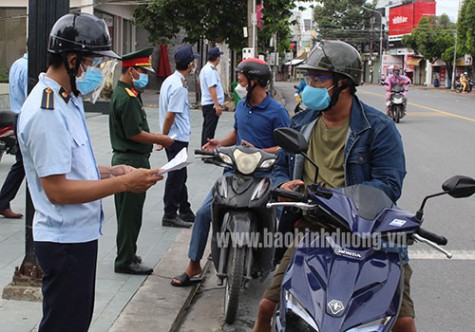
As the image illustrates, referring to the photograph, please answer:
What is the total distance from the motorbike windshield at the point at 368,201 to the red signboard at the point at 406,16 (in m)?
71.4

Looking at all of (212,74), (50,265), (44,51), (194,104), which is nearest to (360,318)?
(50,265)

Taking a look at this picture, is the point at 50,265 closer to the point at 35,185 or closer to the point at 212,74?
the point at 35,185

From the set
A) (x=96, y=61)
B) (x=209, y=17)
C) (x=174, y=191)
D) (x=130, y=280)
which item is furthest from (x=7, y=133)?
(x=209, y=17)

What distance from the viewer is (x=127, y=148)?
17.5 feet

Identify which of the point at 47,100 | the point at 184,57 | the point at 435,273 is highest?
the point at 184,57

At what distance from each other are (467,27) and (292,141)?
Answer: 145 feet

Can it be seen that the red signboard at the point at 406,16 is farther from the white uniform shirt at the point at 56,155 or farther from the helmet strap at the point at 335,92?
the white uniform shirt at the point at 56,155

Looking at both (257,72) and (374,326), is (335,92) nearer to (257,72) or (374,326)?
(374,326)

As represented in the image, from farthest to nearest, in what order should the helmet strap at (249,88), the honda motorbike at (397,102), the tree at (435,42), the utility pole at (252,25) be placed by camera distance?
the tree at (435,42), the honda motorbike at (397,102), the utility pole at (252,25), the helmet strap at (249,88)

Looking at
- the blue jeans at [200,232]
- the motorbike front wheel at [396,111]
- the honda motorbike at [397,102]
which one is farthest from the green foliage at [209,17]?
the blue jeans at [200,232]

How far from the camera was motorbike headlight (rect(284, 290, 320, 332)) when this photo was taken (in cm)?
260

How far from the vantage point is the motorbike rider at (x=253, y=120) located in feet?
17.5

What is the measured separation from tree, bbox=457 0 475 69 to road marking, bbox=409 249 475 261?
39.3 metres

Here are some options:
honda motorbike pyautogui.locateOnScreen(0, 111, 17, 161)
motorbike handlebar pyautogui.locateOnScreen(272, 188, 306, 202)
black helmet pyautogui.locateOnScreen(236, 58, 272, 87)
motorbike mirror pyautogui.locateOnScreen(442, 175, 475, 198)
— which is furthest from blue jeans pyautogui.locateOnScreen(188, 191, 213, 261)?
honda motorbike pyautogui.locateOnScreen(0, 111, 17, 161)
